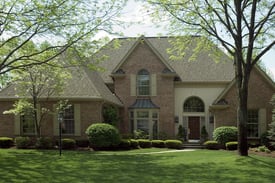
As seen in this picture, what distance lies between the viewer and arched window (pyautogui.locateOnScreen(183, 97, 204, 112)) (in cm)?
3459

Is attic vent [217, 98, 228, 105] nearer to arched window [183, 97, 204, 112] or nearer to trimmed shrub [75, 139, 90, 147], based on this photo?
arched window [183, 97, 204, 112]

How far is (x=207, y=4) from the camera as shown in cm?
1914

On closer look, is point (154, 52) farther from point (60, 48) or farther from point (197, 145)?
point (60, 48)

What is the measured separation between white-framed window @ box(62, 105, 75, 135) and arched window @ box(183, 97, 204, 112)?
1033 centimetres

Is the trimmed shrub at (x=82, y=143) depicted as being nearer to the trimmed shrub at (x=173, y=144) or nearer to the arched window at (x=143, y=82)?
the trimmed shrub at (x=173, y=144)

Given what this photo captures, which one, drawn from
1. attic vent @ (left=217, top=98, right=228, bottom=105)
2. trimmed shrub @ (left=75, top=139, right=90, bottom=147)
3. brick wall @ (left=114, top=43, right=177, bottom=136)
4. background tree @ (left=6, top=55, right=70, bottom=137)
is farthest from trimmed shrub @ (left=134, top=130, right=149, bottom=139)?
background tree @ (left=6, top=55, right=70, bottom=137)

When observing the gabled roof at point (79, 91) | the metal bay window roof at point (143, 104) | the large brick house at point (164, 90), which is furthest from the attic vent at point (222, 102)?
the gabled roof at point (79, 91)

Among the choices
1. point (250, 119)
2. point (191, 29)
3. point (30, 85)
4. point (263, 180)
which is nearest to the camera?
point (263, 180)

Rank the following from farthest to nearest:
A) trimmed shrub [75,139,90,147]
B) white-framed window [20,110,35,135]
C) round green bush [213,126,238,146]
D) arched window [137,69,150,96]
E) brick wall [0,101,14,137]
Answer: arched window [137,69,150,96] < brick wall [0,101,14,137] < white-framed window [20,110,35,135] < round green bush [213,126,238,146] < trimmed shrub [75,139,90,147]

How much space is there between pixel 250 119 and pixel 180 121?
19.4 ft

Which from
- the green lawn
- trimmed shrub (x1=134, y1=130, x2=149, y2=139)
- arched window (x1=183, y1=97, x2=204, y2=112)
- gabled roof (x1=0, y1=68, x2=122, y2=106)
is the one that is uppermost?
gabled roof (x1=0, y1=68, x2=122, y2=106)

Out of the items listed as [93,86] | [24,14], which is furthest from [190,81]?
[24,14]

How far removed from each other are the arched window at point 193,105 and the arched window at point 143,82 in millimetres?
3463

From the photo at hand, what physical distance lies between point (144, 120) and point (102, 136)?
8.01 metres
